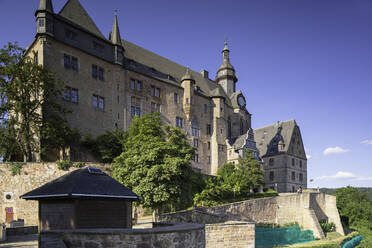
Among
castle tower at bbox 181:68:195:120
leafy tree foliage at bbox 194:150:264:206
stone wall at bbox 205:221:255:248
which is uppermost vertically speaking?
castle tower at bbox 181:68:195:120

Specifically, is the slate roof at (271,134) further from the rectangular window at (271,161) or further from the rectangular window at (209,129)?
the rectangular window at (209,129)

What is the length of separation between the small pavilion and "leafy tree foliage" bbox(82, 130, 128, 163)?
1943 cm

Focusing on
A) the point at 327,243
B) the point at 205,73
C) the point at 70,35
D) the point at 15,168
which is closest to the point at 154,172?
the point at 15,168

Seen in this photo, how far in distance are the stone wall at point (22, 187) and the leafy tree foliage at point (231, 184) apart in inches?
585

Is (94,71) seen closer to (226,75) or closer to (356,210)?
(226,75)

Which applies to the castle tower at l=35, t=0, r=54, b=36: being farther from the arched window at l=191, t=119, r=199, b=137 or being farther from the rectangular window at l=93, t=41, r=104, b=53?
the arched window at l=191, t=119, r=199, b=137

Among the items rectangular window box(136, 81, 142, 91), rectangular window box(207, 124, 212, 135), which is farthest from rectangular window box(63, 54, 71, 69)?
rectangular window box(207, 124, 212, 135)

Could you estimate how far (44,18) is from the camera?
3234 cm

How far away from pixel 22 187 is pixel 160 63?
100 ft

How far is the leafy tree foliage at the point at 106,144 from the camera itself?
111 ft

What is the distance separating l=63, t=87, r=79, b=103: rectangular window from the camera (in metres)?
33.8

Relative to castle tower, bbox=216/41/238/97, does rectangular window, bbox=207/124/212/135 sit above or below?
below

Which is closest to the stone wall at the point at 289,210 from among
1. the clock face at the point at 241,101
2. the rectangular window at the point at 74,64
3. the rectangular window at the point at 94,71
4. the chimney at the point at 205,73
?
the rectangular window at the point at 94,71

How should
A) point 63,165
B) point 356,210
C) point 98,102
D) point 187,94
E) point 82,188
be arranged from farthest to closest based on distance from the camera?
point 356,210 → point 187,94 → point 98,102 → point 63,165 → point 82,188
